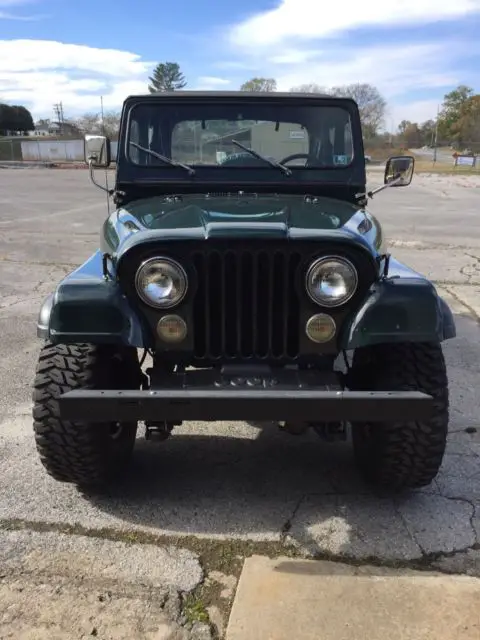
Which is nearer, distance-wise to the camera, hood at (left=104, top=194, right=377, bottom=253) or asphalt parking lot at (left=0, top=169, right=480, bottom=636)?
hood at (left=104, top=194, right=377, bottom=253)

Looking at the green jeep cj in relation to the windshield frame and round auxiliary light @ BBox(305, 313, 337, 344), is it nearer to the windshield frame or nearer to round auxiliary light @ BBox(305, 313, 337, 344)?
round auxiliary light @ BBox(305, 313, 337, 344)

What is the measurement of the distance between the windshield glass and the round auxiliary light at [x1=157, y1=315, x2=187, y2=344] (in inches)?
57.3

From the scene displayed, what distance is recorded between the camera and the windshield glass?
3904 millimetres

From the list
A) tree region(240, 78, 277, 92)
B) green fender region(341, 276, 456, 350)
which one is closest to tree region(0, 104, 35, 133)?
tree region(240, 78, 277, 92)

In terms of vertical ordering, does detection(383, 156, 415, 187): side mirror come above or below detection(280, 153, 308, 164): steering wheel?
below

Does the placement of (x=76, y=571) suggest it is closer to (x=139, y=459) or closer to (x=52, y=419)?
(x=52, y=419)

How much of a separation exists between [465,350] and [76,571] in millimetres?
3908

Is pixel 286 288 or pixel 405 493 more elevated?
pixel 286 288

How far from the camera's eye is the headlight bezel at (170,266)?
2.69m

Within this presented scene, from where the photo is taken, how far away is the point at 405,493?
10.5 ft

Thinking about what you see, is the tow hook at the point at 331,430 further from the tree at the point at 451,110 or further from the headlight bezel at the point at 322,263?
the tree at the point at 451,110

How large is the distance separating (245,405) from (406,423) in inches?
32.5

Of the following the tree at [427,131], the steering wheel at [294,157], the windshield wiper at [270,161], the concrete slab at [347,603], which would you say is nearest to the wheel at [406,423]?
the concrete slab at [347,603]

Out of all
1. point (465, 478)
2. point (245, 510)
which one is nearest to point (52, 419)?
point (245, 510)
